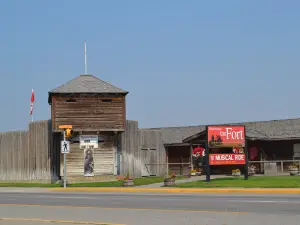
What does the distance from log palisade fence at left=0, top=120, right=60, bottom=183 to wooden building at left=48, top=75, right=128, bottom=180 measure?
1636 mm

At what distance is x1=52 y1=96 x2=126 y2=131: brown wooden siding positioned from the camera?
3719 centimetres

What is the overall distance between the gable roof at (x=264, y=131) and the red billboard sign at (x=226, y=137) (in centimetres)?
554

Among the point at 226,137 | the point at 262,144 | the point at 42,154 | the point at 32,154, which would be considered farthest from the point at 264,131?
the point at 32,154

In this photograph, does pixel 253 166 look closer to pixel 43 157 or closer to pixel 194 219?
pixel 43 157

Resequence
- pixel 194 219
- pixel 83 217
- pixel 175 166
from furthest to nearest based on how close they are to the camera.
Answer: pixel 175 166
pixel 83 217
pixel 194 219

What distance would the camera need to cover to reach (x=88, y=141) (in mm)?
37844

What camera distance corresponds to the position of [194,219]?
43.4 ft

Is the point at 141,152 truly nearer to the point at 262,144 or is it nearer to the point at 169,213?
the point at 262,144

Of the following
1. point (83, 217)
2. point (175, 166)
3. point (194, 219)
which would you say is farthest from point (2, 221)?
point (175, 166)

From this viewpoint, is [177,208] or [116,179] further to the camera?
[116,179]

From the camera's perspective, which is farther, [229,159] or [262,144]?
[262,144]

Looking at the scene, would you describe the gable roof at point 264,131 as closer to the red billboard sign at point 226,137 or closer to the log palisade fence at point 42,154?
the log palisade fence at point 42,154

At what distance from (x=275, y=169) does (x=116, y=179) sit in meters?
11.2

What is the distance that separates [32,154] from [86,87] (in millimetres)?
6248
